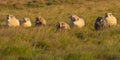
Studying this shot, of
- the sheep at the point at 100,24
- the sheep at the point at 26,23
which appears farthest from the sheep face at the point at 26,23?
the sheep at the point at 100,24

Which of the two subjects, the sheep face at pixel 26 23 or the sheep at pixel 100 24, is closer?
the sheep at pixel 100 24

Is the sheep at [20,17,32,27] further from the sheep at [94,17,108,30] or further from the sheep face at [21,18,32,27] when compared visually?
the sheep at [94,17,108,30]

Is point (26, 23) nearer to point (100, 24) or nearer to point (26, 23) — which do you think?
point (26, 23)

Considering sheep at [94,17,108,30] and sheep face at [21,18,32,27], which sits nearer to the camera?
sheep at [94,17,108,30]

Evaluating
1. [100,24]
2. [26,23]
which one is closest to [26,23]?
[26,23]

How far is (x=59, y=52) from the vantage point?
10.0 m

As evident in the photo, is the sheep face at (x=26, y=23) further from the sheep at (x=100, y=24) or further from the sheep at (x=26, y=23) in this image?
the sheep at (x=100, y=24)

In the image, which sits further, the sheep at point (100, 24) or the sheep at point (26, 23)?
the sheep at point (26, 23)

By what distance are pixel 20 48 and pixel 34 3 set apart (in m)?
23.4

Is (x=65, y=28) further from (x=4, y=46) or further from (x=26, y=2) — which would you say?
(x=26, y=2)

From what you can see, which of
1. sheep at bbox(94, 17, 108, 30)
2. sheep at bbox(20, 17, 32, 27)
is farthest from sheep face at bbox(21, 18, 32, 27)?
sheep at bbox(94, 17, 108, 30)

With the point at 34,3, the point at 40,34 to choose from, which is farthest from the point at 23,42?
the point at 34,3

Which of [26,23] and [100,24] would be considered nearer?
[100,24]

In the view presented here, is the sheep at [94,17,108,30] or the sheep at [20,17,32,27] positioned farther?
the sheep at [20,17,32,27]
